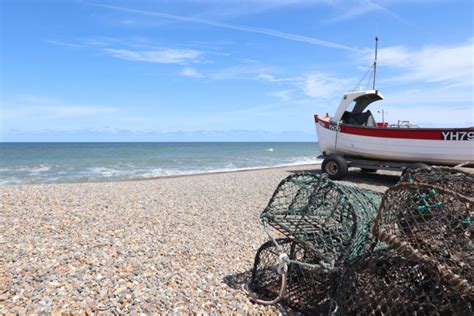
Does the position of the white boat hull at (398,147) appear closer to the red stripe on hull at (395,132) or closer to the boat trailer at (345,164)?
the red stripe on hull at (395,132)

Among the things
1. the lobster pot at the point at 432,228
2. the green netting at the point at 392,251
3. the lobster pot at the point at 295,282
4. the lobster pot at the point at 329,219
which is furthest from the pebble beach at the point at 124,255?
the lobster pot at the point at 432,228

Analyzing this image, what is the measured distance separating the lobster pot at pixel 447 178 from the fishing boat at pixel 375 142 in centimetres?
764

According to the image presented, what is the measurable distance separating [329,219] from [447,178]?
4.33ft

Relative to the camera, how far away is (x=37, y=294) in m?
3.37

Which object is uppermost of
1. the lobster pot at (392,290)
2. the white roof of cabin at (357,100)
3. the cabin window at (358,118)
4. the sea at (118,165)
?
the white roof of cabin at (357,100)

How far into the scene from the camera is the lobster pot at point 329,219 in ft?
10.5

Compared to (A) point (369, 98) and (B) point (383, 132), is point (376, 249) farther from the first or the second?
(A) point (369, 98)

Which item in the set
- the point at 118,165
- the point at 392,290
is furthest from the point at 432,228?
the point at 118,165

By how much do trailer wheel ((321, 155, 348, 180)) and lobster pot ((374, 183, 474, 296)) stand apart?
9.52 meters

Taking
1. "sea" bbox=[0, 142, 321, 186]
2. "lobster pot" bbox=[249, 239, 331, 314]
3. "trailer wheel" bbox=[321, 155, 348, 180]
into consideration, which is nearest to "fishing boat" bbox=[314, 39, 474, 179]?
"trailer wheel" bbox=[321, 155, 348, 180]

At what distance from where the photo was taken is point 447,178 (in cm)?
355

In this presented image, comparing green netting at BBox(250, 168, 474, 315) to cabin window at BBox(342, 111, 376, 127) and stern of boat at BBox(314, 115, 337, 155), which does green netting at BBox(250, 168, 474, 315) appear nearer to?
stern of boat at BBox(314, 115, 337, 155)

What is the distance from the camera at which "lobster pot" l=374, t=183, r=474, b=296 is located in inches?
100

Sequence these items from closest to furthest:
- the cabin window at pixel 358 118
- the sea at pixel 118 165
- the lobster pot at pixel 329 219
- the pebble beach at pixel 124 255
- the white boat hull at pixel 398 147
→ 1. the lobster pot at pixel 329 219
2. the pebble beach at pixel 124 255
3. the white boat hull at pixel 398 147
4. the cabin window at pixel 358 118
5. the sea at pixel 118 165
